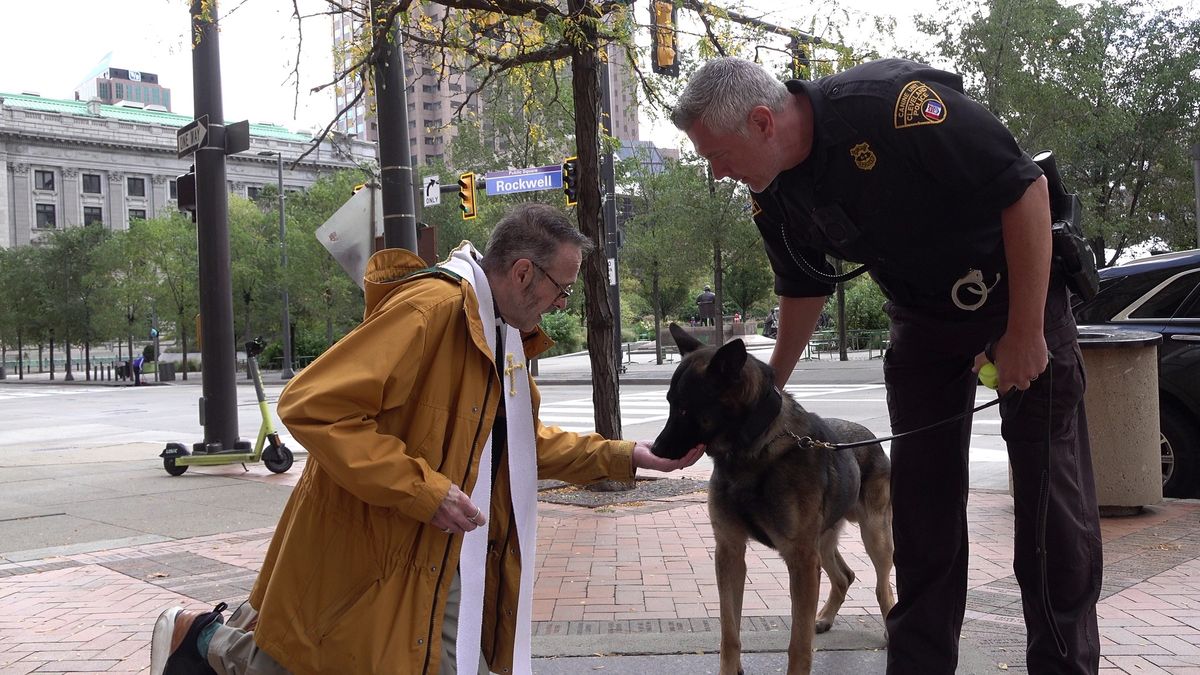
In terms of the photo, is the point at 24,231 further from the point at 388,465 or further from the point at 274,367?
the point at 388,465

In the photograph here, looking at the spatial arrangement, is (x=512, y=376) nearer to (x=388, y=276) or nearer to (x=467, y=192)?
(x=388, y=276)

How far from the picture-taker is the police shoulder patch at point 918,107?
2510 millimetres

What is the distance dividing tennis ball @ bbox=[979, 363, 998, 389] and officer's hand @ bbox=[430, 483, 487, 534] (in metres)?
1.53

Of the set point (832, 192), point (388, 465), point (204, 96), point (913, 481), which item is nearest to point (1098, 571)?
point (913, 481)

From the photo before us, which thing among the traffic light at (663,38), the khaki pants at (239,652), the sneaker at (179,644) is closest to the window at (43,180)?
the traffic light at (663,38)

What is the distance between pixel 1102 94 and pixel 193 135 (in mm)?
23629

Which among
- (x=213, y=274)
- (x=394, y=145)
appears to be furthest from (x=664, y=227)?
(x=394, y=145)

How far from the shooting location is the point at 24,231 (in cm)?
8494

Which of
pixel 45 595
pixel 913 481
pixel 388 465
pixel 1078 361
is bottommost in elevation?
pixel 45 595

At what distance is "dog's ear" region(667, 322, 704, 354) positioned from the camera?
3.61 meters

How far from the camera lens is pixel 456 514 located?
8.27 ft

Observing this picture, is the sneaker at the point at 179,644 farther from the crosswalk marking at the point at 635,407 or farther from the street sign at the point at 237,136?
the crosswalk marking at the point at 635,407

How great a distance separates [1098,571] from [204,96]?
1084 centimetres

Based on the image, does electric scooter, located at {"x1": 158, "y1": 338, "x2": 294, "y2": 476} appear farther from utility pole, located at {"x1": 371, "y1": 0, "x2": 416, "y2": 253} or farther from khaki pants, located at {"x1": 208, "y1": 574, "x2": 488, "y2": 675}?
khaki pants, located at {"x1": 208, "y1": 574, "x2": 488, "y2": 675}
